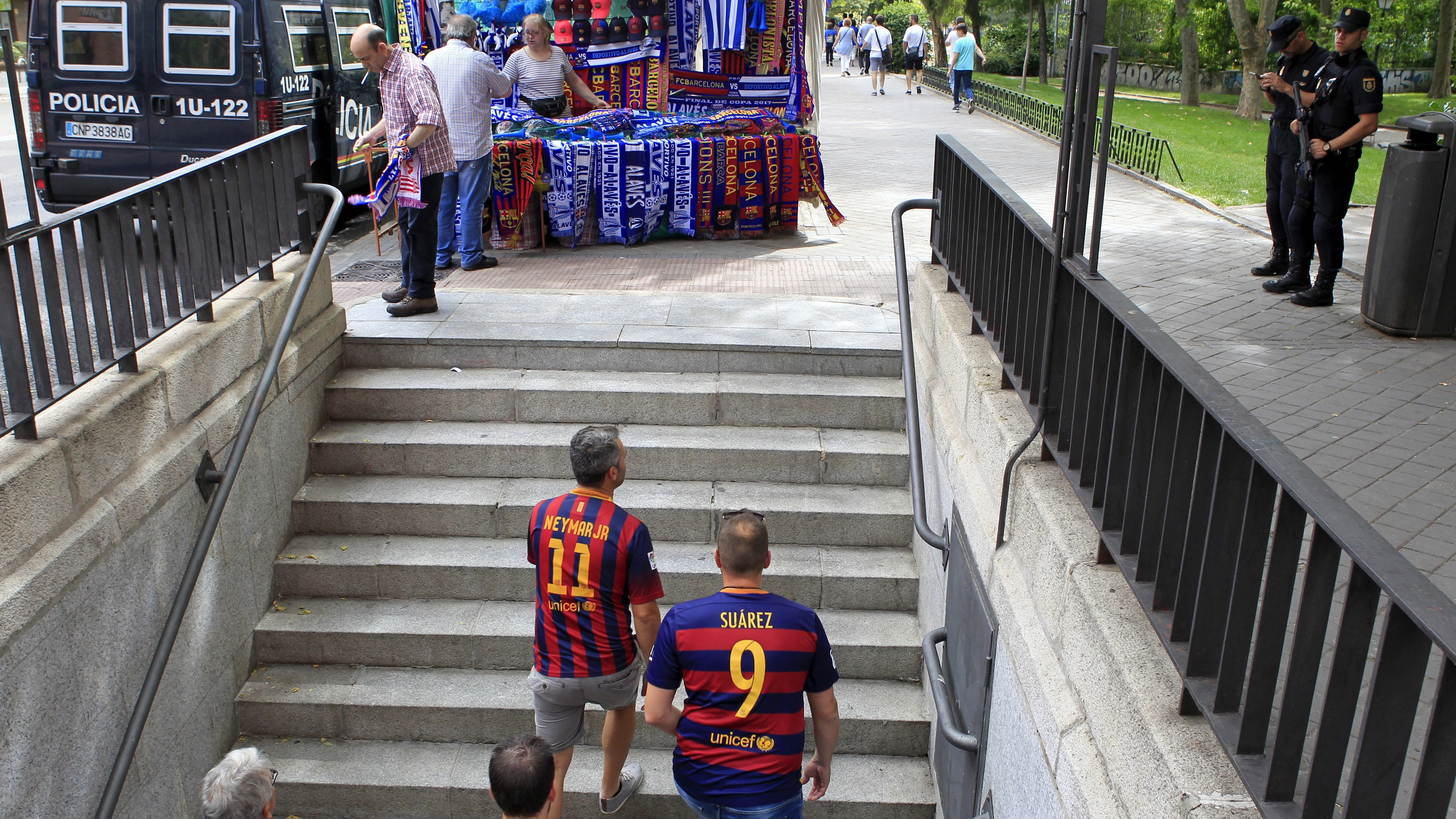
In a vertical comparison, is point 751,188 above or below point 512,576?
above

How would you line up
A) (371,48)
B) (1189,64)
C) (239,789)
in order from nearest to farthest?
(239,789), (371,48), (1189,64)

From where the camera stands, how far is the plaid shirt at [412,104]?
267 inches

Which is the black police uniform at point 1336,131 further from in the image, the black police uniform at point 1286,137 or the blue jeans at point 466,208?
the blue jeans at point 466,208

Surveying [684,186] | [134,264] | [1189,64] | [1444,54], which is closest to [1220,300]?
[684,186]

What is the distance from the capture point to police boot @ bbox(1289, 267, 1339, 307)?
26.4ft

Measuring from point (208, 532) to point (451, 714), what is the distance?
1388 mm

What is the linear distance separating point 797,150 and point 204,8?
540 centimetres

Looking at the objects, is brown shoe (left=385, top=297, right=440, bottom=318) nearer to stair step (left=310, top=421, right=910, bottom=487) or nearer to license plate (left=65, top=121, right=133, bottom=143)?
stair step (left=310, top=421, right=910, bottom=487)

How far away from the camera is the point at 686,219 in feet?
33.4

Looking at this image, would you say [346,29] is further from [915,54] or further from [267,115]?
[915,54]

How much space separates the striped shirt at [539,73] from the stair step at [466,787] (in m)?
6.71

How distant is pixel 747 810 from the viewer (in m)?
3.60

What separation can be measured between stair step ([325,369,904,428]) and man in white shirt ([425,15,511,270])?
1.80m

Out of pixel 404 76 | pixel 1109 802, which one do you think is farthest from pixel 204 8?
pixel 1109 802
